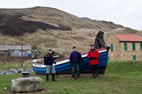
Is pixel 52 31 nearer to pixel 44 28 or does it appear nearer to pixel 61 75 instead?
pixel 44 28

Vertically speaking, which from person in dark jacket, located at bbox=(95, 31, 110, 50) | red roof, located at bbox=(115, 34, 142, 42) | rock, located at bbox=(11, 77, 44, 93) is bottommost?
rock, located at bbox=(11, 77, 44, 93)

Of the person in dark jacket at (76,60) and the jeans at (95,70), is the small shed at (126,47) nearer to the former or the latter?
the jeans at (95,70)

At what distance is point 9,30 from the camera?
56.5 m

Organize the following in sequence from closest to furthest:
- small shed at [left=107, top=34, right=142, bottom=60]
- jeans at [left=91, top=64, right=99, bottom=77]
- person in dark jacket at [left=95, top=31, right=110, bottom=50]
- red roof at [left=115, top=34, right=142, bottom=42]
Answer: jeans at [left=91, top=64, right=99, bottom=77] < person in dark jacket at [left=95, top=31, right=110, bottom=50] < small shed at [left=107, top=34, right=142, bottom=60] < red roof at [left=115, top=34, right=142, bottom=42]

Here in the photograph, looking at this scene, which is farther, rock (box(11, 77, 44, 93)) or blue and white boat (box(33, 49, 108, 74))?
blue and white boat (box(33, 49, 108, 74))

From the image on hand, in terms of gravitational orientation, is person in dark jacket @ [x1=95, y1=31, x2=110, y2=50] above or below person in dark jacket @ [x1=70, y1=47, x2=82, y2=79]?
above

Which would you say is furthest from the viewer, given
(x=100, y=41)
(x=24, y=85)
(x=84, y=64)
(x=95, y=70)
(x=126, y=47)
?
(x=126, y=47)

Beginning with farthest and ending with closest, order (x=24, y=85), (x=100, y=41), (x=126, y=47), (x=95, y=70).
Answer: (x=126, y=47), (x=100, y=41), (x=95, y=70), (x=24, y=85)

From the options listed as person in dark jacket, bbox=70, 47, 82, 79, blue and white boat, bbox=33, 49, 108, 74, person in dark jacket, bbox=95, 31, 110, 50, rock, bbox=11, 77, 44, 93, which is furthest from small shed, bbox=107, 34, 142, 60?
rock, bbox=11, 77, 44, 93

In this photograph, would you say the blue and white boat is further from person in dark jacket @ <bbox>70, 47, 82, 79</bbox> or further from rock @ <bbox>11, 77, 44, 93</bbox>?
rock @ <bbox>11, 77, 44, 93</bbox>

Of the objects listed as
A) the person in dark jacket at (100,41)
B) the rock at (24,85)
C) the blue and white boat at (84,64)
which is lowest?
the rock at (24,85)

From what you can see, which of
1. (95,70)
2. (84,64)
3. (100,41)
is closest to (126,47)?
(100,41)

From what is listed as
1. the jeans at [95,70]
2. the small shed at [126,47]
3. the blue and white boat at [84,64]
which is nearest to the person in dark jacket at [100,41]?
the blue and white boat at [84,64]

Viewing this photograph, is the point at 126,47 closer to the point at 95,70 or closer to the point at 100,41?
the point at 100,41
